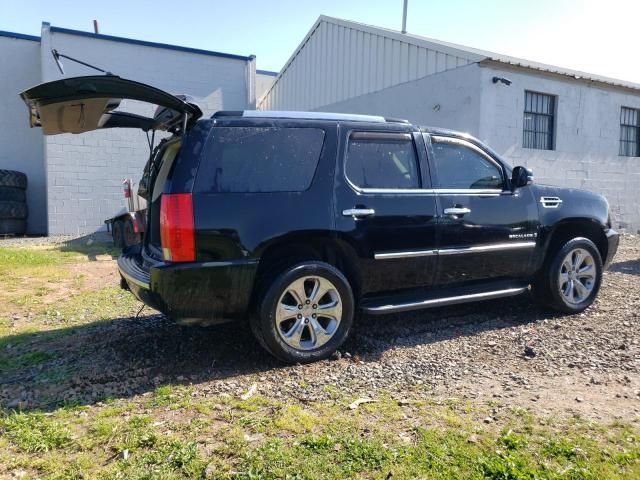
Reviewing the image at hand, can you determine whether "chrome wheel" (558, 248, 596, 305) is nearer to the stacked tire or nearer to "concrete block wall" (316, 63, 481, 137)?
"concrete block wall" (316, 63, 481, 137)

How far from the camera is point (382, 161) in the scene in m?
4.43

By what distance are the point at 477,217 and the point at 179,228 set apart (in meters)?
2.70

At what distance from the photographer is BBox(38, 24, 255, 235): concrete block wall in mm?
13414

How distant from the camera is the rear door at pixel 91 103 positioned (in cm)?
343

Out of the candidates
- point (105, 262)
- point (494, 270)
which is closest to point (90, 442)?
point (494, 270)

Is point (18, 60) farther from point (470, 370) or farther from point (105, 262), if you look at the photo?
point (470, 370)

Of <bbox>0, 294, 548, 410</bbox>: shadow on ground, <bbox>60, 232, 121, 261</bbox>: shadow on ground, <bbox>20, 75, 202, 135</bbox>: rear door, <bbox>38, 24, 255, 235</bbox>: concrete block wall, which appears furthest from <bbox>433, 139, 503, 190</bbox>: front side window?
<bbox>38, 24, 255, 235</bbox>: concrete block wall

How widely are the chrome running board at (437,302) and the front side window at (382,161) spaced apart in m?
1.01

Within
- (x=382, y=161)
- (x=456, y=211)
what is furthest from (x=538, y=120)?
(x=382, y=161)

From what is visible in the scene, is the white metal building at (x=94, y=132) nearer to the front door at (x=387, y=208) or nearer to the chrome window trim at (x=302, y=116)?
the chrome window trim at (x=302, y=116)

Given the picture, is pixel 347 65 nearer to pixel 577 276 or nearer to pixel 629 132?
pixel 629 132

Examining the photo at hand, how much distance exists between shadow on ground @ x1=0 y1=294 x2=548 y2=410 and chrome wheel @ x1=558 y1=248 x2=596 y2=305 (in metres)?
0.38

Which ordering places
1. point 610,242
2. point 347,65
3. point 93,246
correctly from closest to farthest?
point 610,242, point 93,246, point 347,65

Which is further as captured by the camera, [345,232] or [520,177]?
[520,177]
